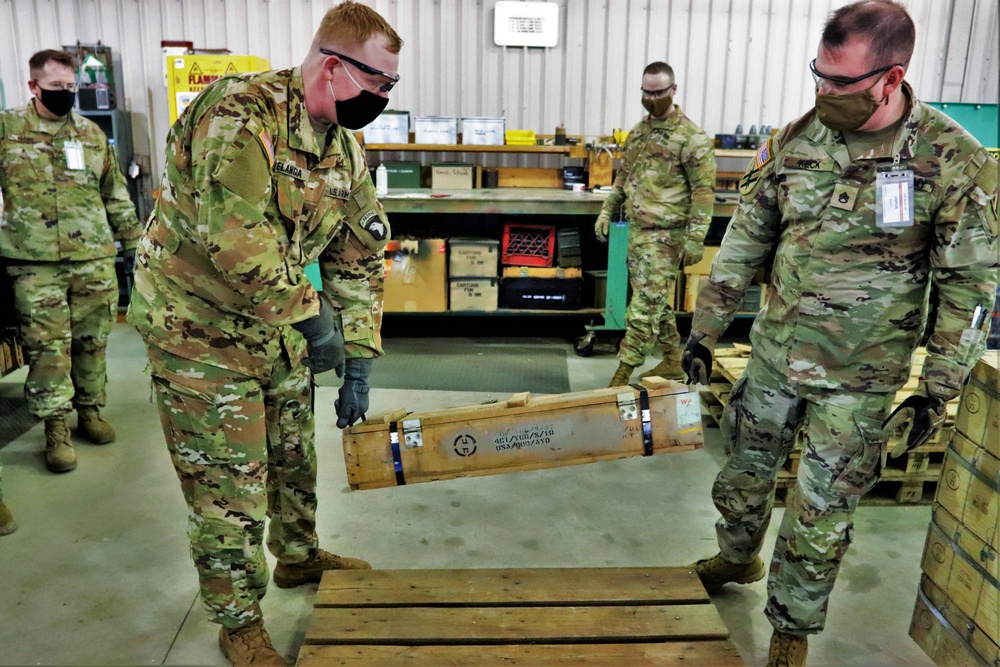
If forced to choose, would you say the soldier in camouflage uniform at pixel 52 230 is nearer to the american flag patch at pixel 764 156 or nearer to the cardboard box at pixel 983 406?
the american flag patch at pixel 764 156

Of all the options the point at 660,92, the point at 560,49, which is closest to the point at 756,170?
the point at 660,92

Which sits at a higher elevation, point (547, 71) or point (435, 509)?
point (547, 71)

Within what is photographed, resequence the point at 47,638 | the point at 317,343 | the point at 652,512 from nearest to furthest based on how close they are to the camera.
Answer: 1. the point at 317,343
2. the point at 47,638
3. the point at 652,512

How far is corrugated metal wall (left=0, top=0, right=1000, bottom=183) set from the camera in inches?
265

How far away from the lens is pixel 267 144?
181 cm

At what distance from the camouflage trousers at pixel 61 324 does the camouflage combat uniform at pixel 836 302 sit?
10.5 feet

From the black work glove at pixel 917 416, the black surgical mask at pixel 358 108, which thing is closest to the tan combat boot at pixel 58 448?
the black surgical mask at pixel 358 108

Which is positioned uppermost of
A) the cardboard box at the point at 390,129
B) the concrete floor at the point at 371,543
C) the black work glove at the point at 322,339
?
the cardboard box at the point at 390,129

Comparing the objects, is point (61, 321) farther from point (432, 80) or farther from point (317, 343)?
point (432, 80)

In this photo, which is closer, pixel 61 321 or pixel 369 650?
pixel 369 650

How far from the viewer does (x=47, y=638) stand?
2.43 meters

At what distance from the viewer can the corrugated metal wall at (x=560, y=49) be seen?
22.1 ft

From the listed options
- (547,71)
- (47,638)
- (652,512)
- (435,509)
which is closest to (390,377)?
(435,509)

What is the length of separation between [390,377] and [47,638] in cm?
298
